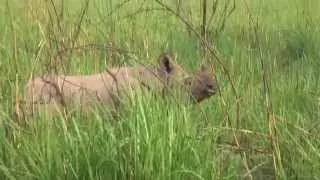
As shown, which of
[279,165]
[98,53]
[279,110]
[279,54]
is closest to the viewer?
[279,165]

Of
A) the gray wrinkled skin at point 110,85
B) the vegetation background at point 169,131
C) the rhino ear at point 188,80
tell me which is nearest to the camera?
the vegetation background at point 169,131

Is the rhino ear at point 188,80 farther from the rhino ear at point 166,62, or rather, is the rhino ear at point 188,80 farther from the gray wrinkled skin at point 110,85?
the rhino ear at point 166,62

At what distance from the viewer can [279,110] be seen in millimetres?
3475

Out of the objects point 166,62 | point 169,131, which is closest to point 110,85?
point 166,62

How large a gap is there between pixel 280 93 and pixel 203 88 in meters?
0.50

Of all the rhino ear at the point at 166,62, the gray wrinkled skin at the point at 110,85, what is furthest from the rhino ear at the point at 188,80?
the rhino ear at the point at 166,62

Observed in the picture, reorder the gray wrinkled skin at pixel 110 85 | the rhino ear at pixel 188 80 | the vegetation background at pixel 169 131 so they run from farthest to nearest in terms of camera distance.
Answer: the rhino ear at pixel 188 80
the gray wrinkled skin at pixel 110 85
the vegetation background at pixel 169 131

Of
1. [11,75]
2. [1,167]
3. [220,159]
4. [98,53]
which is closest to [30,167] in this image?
[1,167]

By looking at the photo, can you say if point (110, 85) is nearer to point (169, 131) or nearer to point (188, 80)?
point (188, 80)

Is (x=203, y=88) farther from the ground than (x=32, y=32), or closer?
closer

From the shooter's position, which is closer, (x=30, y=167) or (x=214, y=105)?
(x=30, y=167)

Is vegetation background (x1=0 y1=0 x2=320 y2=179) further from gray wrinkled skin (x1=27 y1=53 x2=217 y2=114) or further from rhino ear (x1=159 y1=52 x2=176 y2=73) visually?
rhino ear (x1=159 y1=52 x2=176 y2=73)

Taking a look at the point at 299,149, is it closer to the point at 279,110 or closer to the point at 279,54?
the point at 279,110

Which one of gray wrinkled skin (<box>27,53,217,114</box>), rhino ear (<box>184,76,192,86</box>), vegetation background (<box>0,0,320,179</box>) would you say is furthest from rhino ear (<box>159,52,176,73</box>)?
vegetation background (<box>0,0,320,179</box>)
